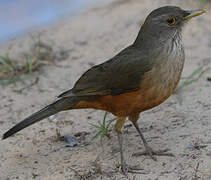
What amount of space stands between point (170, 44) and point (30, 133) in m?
2.22

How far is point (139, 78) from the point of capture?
17.2 feet

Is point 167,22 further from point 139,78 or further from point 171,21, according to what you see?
point 139,78

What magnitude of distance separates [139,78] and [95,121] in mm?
1436

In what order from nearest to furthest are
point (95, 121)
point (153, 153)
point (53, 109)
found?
point (153, 153), point (53, 109), point (95, 121)

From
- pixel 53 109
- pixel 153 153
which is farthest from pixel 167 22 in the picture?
pixel 53 109

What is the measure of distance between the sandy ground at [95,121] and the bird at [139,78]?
1.03 feet

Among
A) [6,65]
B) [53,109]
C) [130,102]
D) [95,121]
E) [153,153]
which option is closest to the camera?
[130,102]

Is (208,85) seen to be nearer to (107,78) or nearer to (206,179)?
(107,78)

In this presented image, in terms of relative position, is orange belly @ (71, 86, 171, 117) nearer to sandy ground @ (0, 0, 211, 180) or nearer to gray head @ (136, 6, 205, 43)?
sandy ground @ (0, 0, 211, 180)

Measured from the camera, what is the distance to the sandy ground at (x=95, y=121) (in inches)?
203

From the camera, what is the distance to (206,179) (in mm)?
4680

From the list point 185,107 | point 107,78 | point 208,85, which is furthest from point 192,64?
point 107,78

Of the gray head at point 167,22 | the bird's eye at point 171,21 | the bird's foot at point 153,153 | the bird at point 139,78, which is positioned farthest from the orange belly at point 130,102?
the bird's eye at point 171,21

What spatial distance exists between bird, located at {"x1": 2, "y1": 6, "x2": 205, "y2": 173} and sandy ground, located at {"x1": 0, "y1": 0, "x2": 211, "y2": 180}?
0.32 metres
